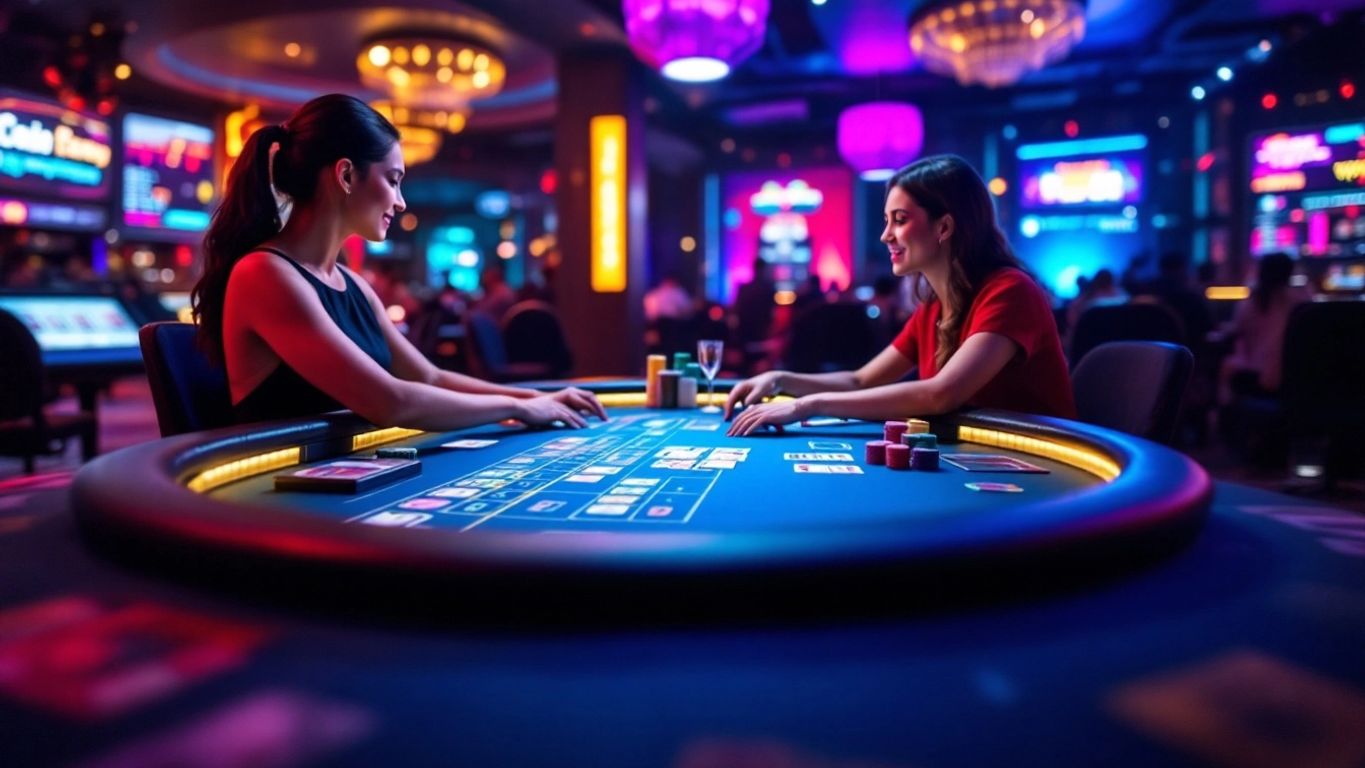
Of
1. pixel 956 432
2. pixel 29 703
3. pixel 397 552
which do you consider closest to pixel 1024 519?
pixel 397 552

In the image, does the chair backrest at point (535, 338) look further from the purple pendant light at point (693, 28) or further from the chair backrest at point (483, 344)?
the purple pendant light at point (693, 28)

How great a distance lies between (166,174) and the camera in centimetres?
856

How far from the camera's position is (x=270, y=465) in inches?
54.6

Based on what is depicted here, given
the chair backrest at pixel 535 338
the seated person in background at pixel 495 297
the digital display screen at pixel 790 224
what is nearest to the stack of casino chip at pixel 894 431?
the chair backrest at pixel 535 338

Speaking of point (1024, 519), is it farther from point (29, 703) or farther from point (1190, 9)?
point (1190, 9)

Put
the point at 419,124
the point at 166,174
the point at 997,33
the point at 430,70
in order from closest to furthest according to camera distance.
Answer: the point at 997,33, the point at 430,70, the point at 166,174, the point at 419,124

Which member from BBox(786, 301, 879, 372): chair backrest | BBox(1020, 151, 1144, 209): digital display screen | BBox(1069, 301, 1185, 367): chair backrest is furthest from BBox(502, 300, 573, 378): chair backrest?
BBox(1020, 151, 1144, 209): digital display screen

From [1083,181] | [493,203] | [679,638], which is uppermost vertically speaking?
[493,203]

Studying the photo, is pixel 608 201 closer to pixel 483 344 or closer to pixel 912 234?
pixel 483 344

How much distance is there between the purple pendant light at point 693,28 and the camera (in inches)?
170

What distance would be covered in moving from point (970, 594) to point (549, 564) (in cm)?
36

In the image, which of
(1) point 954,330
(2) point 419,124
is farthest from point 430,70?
(1) point 954,330

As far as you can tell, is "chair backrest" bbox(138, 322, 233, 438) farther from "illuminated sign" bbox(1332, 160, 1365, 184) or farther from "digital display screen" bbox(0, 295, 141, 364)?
"illuminated sign" bbox(1332, 160, 1365, 184)

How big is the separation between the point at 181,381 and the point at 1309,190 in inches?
376
